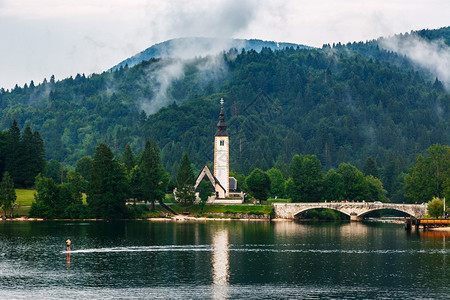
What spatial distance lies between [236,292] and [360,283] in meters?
16.0

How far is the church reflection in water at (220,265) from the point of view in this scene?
236 ft

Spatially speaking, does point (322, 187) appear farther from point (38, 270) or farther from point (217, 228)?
point (38, 270)

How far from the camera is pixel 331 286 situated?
75.1m

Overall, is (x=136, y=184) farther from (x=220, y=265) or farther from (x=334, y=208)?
(x=220, y=265)

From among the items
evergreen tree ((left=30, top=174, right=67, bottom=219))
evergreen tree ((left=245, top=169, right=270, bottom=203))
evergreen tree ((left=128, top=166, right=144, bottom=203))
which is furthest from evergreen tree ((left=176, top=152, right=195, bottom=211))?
evergreen tree ((left=30, top=174, right=67, bottom=219))

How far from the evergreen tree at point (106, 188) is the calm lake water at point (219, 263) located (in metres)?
22.3

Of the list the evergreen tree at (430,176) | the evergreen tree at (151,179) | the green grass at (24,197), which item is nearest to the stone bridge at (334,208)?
the evergreen tree at (430,176)

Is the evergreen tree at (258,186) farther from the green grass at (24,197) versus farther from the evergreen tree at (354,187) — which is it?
the green grass at (24,197)

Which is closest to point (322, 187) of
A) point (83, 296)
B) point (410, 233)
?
point (410, 233)

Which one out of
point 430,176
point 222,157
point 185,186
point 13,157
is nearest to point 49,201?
point 13,157

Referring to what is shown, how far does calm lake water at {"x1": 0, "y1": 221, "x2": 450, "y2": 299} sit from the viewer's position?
7181 cm

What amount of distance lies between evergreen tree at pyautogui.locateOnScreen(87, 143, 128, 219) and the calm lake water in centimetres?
2227

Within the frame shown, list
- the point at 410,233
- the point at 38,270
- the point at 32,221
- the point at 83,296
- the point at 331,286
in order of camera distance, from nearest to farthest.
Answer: the point at 83,296, the point at 331,286, the point at 38,270, the point at 410,233, the point at 32,221

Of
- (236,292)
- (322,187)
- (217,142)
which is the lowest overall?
(236,292)
